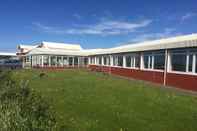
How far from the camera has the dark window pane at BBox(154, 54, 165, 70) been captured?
18.4 meters

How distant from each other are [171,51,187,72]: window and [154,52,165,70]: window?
1101 mm

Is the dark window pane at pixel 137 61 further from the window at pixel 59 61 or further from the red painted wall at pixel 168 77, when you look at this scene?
the window at pixel 59 61

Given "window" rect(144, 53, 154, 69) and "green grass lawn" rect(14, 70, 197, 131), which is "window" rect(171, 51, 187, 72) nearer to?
"window" rect(144, 53, 154, 69)

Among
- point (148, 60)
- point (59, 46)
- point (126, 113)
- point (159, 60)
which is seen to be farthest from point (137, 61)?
point (59, 46)

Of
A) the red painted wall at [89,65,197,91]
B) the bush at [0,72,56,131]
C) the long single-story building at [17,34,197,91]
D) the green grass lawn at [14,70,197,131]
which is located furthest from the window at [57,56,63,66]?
the bush at [0,72,56,131]

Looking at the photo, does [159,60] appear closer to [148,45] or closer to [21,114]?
[148,45]

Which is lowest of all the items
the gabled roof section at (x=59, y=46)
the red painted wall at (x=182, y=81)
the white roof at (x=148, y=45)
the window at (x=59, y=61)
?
the red painted wall at (x=182, y=81)

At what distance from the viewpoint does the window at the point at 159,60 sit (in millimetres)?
18367

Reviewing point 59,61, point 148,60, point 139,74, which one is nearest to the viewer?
point 148,60

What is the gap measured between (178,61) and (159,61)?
2458 mm

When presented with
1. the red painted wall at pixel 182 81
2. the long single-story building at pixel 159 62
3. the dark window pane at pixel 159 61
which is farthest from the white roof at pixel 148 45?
A: the red painted wall at pixel 182 81

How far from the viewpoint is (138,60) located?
22.8m

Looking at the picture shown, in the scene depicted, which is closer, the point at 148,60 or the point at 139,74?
the point at 148,60

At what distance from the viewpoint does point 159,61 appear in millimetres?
18922
